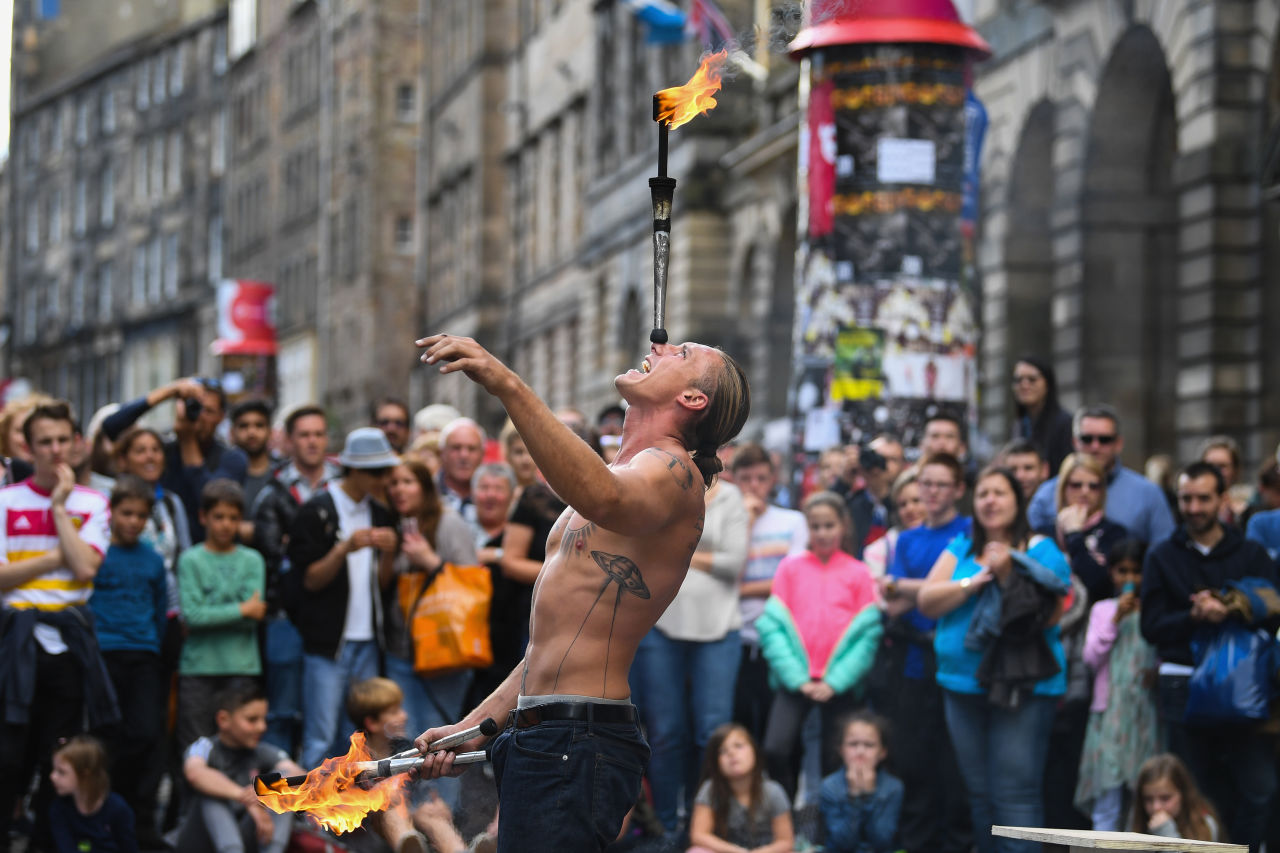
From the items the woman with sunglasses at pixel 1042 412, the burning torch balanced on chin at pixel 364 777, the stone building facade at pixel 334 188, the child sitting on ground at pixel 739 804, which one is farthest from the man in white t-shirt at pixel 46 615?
the stone building facade at pixel 334 188

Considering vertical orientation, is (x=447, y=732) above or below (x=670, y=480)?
below

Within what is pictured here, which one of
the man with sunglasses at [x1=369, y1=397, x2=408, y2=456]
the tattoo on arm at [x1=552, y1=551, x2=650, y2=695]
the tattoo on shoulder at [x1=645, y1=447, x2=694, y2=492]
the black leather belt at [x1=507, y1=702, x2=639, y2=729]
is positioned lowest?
the black leather belt at [x1=507, y1=702, x2=639, y2=729]

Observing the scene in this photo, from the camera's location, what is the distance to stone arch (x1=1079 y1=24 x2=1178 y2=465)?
2003 centimetres

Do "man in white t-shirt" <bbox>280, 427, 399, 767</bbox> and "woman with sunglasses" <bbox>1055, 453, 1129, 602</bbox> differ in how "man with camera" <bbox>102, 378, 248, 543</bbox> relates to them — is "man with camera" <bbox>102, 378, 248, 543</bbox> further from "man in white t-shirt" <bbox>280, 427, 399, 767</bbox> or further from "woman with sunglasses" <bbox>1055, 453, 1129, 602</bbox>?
"woman with sunglasses" <bbox>1055, 453, 1129, 602</bbox>

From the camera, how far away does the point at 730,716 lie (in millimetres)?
10250

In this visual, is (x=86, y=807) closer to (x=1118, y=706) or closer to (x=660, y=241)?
(x=1118, y=706)

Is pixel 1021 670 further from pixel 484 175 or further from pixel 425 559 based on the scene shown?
pixel 484 175

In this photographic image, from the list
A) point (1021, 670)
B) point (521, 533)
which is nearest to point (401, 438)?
point (521, 533)

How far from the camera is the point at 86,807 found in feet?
31.1

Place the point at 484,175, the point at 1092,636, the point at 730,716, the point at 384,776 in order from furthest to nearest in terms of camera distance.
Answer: the point at 484,175 → the point at 730,716 → the point at 1092,636 → the point at 384,776

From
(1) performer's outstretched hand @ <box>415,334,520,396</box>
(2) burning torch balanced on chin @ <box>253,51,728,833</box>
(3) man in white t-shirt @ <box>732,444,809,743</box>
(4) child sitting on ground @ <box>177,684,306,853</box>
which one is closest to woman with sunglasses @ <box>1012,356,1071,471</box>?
(3) man in white t-shirt @ <box>732,444,809,743</box>

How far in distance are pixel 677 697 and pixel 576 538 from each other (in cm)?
489

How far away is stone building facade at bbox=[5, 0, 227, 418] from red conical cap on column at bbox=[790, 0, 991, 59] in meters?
72.9

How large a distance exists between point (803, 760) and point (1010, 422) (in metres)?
11.7
